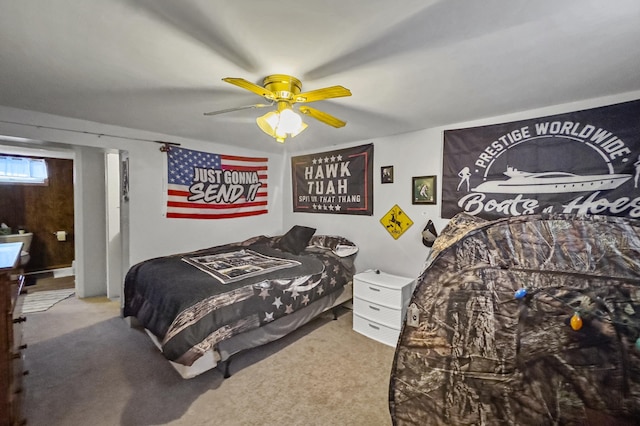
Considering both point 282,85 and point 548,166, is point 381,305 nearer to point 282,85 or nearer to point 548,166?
point 548,166

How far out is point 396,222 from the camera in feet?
9.68

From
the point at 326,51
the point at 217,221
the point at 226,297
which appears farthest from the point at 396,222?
the point at 217,221

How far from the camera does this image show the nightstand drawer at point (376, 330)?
2.38 m

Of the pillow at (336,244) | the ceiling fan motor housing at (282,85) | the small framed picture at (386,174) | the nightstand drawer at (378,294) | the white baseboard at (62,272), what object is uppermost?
the ceiling fan motor housing at (282,85)

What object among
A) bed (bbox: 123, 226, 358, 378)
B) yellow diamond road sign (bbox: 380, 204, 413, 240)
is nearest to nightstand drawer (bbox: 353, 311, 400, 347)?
bed (bbox: 123, 226, 358, 378)

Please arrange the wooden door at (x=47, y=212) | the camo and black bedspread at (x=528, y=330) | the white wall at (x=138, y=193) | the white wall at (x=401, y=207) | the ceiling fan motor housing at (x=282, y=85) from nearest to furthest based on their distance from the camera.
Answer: the camo and black bedspread at (x=528, y=330) → the ceiling fan motor housing at (x=282, y=85) → the white wall at (x=138, y=193) → the white wall at (x=401, y=207) → the wooden door at (x=47, y=212)

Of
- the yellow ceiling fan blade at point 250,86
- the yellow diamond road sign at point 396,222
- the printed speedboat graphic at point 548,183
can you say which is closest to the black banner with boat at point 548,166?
the printed speedboat graphic at point 548,183

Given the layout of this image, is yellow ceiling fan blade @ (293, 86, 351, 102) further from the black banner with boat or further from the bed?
the black banner with boat

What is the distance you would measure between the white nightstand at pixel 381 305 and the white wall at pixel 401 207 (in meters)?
0.33

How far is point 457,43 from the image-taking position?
47.3 inches

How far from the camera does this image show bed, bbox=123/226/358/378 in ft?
5.71

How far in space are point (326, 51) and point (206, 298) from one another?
1.76 metres

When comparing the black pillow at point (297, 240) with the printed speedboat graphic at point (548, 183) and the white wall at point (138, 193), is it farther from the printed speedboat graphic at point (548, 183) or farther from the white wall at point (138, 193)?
the printed speedboat graphic at point (548, 183)

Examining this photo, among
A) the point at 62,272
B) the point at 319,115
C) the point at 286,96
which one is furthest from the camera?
the point at 62,272
